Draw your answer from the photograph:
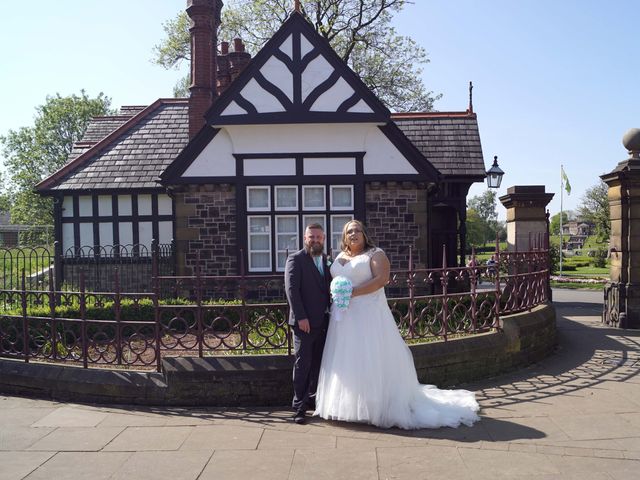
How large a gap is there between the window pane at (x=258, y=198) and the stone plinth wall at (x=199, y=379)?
691 centimetres

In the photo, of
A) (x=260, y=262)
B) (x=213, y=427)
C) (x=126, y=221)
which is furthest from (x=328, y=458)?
(x=126, y=221)

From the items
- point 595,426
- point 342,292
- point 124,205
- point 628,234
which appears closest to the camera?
point 595,426

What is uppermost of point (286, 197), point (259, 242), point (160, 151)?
point (160, 151)

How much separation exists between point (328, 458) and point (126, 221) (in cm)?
1255

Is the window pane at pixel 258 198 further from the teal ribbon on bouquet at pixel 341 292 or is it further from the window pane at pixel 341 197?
the teal ribbon on bouquet at pixel 341 292

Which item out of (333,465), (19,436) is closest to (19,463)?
(19,436)

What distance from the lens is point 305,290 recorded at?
5613 millimetres

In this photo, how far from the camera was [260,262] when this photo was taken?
12.9 metres

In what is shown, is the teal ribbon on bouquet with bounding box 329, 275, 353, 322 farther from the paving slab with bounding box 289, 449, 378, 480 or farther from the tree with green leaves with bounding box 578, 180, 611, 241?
the tree with green leaves with bounding box 578, 180, 611, 241

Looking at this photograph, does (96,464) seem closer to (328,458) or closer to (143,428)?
(143,428)

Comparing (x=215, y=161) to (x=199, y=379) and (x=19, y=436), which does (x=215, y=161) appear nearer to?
(x=199, y=379)

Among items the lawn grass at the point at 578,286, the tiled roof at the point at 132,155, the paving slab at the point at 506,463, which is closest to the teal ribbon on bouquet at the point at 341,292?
the paving slab at the point at 506,463

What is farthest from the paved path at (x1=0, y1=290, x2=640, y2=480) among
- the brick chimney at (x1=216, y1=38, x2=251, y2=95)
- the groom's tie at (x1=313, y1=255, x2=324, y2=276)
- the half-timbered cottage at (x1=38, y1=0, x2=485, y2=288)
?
the brick chimney at (x1=216, y1=38, x2=251, y2=95)

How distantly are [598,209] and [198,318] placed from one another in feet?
180
